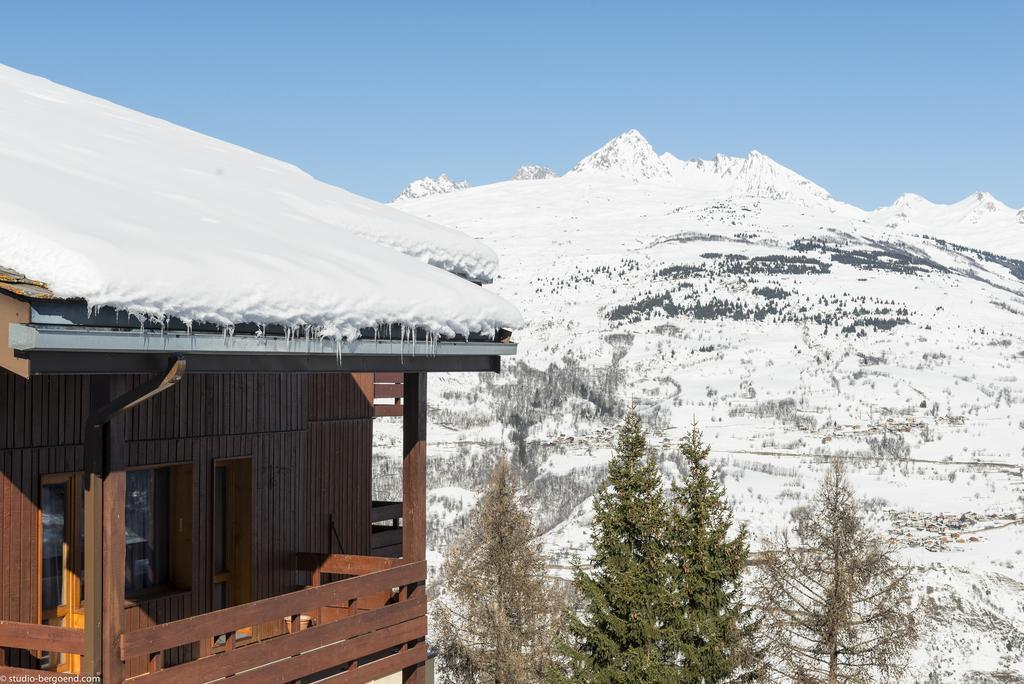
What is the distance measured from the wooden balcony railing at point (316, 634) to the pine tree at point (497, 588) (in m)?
26.8

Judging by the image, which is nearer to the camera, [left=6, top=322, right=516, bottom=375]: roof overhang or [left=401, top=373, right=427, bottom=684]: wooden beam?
[left=6, top=322, right=516, bottom=375]: roof overhang

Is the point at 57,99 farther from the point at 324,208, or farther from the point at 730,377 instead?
the point at 730,377

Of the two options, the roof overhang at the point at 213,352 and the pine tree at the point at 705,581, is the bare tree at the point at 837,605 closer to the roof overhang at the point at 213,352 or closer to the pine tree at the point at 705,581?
the pine tree at the point at 705,581

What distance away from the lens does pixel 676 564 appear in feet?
76.8

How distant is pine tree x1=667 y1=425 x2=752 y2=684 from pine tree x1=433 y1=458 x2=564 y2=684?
11393 millimetres

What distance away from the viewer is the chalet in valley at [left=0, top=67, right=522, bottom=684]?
4.97 meters

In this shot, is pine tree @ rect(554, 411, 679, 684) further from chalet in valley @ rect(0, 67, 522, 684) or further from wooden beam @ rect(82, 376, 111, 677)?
wooden beam @ rect(82, 376, 111, 677)

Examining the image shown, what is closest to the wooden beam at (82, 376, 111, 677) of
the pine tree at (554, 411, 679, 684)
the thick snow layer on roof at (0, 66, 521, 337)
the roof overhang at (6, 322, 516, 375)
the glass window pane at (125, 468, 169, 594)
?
the roof overhang at (6, 322, 516, 375)

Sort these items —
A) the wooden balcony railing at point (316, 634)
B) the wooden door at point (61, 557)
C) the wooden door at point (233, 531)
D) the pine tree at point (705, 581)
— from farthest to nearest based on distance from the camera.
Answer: the pine tree at point (705, 581) → the wooden door at point (233, 531) → the wooden door at point (61, 557) → the wooden balcony railing at point (316, 634)

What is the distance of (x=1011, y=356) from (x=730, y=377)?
33.1 m

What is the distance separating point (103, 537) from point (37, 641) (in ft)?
3.05

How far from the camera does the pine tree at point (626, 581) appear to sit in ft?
70.2

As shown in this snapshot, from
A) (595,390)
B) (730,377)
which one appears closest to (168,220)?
(595,390)

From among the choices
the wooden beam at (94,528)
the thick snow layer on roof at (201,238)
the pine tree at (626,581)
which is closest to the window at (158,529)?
the thick snow layer on roof at (201,238)
